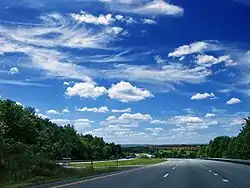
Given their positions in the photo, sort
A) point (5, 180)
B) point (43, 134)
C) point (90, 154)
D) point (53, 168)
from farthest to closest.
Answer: point (90, 154) < point (43, 134) < point (53, 168) < point (5, 180)

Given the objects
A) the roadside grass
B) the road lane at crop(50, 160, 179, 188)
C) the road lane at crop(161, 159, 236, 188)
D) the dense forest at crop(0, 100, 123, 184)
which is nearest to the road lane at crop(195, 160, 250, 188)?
the road lane at crop(161, 159, 236, 188)

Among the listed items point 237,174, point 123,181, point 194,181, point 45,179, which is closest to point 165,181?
point 194,181

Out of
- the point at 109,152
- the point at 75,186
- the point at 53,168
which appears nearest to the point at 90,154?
the point at 109,152

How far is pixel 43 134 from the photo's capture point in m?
86.2

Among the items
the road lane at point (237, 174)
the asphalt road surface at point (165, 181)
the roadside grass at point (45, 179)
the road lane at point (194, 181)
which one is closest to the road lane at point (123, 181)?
the asphalt road surface at point (165, 181)

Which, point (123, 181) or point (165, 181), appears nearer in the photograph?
point (123, 181)

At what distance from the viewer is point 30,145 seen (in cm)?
4975

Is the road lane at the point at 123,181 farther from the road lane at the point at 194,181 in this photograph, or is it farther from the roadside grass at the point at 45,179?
the roadside grass at the point at 45,179

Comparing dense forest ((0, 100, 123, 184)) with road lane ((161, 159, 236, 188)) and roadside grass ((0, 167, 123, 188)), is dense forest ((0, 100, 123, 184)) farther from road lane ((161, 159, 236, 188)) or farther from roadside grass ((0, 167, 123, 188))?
road lane ((161, 159, 236, 188))

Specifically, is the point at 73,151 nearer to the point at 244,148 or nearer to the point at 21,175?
the point at 244,148

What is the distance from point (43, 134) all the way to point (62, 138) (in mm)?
42907

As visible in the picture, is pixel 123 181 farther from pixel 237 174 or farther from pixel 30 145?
pixel 30 145

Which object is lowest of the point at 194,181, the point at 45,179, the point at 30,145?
the point at 194,181

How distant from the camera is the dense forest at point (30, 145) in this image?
93.1 ft
